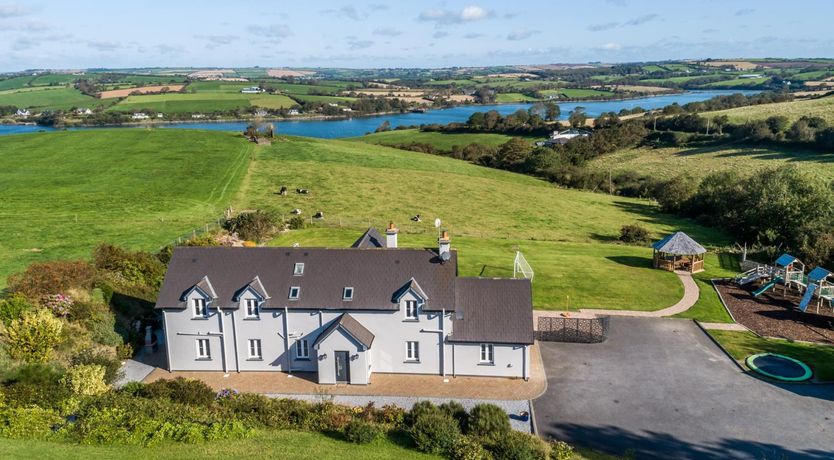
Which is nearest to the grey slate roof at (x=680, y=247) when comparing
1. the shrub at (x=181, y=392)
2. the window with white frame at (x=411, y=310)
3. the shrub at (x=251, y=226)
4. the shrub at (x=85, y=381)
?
the window with white frame at (x=411, y=310)

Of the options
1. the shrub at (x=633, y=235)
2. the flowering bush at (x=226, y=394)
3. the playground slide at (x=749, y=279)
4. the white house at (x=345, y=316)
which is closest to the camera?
the flowering bush at (x=226, y=394)

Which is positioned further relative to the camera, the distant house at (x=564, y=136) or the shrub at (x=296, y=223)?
the distant house at (x=564, y=136)

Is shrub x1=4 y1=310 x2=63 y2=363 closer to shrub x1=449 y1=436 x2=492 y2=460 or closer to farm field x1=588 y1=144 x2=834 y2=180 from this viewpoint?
shrub x1=449 y1=436 x2=492 y2=460

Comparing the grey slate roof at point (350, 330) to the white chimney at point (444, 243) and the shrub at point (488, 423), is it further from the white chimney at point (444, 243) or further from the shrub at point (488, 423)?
the shrub at point (488, 423)

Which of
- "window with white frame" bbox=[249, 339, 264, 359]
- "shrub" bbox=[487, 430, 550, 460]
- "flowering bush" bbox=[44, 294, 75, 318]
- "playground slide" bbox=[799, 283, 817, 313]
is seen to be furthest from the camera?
"playground slide" bbox=[799, 283, 817, 313]

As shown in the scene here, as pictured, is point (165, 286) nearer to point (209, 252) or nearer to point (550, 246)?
point (209, 252)

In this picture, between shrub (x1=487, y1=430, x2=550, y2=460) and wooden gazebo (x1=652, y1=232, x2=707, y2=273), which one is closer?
shrub (x1=487, y1=430, x2=550, y2=460)

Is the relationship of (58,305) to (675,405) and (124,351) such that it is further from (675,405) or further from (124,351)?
(675,405)

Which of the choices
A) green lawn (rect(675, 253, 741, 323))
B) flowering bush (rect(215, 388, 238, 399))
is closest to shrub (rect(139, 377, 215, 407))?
flowering bush (rect(215, 388, 238, 399))
